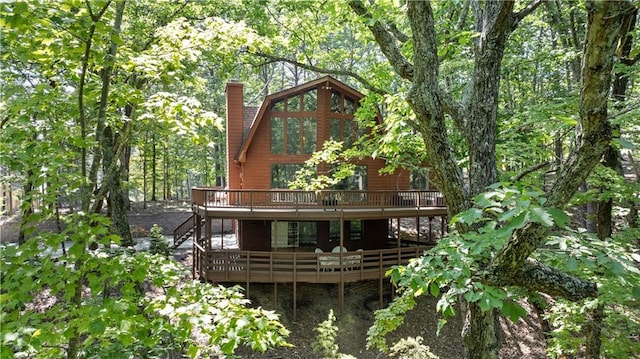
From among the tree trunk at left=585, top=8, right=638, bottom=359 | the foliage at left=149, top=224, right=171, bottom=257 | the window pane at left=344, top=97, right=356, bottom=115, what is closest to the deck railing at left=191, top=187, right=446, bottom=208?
the foliage at left=149, top=224, right=171, bottom=257

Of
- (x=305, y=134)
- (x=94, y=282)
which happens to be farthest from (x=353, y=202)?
(x=94, y=282)

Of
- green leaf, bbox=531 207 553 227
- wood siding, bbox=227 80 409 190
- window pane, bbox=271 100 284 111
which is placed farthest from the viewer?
window pane, bbox=271 100 284 111

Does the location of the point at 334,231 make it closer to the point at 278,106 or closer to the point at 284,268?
the point at 284,268

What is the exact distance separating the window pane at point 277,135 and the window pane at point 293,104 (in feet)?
2.06

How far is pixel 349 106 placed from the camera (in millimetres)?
15828

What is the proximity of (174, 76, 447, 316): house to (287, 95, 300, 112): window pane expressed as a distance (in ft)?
0.14

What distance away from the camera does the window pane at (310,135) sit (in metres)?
15.1

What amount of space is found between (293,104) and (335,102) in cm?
189

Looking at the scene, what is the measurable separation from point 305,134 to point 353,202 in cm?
378

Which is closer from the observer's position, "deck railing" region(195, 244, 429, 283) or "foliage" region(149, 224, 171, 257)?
"deck railing" region(195, 244, 429, 283)

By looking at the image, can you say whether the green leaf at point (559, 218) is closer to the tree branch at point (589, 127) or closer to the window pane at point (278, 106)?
the tree branch at point (589, 127)

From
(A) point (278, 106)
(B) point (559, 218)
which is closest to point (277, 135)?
(A) point (278, 106)

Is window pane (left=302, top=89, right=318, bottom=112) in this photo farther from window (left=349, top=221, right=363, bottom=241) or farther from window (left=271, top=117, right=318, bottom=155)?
window (left=349, top=221, right=363, bottom=241)

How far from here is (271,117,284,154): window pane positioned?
14.9 metres
